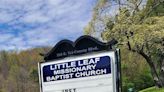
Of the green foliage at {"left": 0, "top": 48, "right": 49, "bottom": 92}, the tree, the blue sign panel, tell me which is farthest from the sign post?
the green foliage at {"left": 0, "top": 48, "right": 49, "bottom": 92}

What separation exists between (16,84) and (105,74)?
7289cm

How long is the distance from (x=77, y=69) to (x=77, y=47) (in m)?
0.53

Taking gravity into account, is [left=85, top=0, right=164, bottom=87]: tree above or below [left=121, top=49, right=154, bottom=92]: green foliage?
above

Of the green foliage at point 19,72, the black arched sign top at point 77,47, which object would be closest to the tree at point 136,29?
the black arched sign top at point 77,47

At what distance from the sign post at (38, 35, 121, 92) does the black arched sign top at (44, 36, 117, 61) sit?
0.08 ft

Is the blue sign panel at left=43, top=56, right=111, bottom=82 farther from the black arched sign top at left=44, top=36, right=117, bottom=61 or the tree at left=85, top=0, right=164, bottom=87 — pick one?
the tree at left=85, top=0, right=164, bottom=87

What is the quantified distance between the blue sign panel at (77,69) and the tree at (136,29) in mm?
21834

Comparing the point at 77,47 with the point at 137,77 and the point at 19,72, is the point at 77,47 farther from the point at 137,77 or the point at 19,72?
the point at 19,72

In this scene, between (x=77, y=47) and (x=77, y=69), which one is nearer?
(x=77, y=69)

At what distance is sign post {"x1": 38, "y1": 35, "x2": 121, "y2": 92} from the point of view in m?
8.98

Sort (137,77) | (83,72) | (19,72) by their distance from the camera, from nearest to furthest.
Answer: (83,72)
(137,77)
(19,72)

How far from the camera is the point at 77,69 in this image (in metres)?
9.38

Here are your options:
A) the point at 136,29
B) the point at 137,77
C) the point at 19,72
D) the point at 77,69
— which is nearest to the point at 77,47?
the point at 77,69

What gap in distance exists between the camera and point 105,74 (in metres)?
9.02
